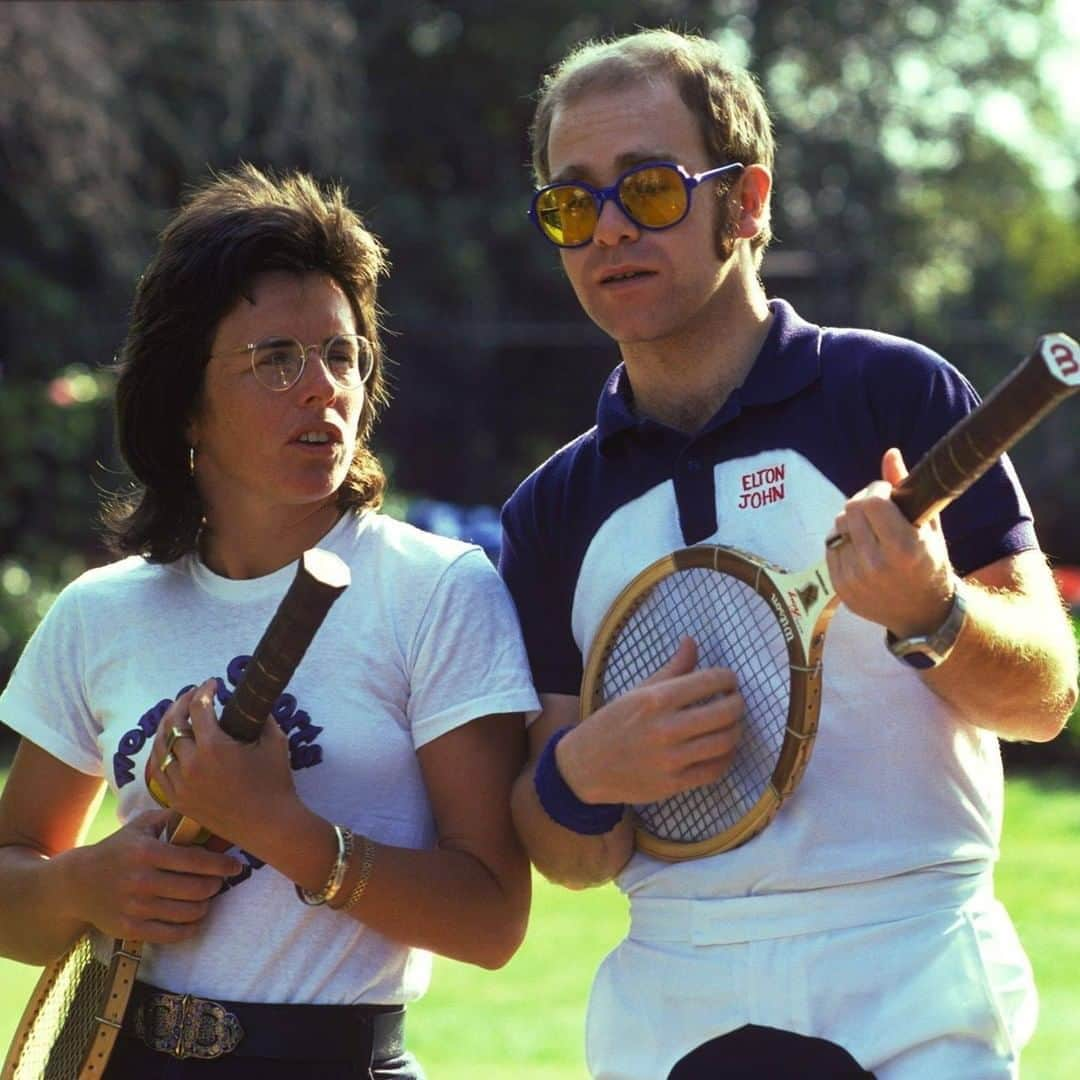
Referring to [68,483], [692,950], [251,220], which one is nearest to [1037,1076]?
[692,950]

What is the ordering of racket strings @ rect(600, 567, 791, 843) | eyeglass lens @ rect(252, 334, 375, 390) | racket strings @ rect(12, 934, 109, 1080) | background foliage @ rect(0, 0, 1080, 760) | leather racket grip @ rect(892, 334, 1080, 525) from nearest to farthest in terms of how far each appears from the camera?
leather racket grip @ rect(892, 334, 1080, 525) → racket strings @ rect(600, 567, 791, 843) → racket strings @ rect(12, 934, 109, 1080) → eyeglass lens @ rect(252, 334, 375, 390) → background foliage @ rect(0, 0, 1080, 760)

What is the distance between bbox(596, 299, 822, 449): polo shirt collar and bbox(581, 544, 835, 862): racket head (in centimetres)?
28

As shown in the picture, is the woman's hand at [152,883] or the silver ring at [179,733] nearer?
the silver ring at [179,733]

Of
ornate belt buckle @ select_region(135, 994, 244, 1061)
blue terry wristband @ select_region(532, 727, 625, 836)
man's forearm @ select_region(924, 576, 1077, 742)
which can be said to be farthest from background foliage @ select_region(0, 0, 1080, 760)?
man's forearm @ select_region(924, 576, 1077, 742)

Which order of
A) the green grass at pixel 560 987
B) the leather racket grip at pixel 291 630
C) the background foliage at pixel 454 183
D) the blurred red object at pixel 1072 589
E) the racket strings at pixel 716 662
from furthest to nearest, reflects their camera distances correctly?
the background foliage at pixel 454 183 < the blurred red object at pixel 1072 589 < the green grass at pixel 560 987 < the racket strings at pixel 716 662 < the leather racket grip at pixel 291 630

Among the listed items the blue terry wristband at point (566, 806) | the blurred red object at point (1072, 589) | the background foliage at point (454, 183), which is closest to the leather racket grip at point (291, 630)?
the blue terry wristband at point (566, 806)

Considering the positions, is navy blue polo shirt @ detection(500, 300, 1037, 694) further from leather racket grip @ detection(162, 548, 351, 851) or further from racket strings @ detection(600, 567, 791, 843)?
leather racket grip @ detection(162, 548, 351, 851)

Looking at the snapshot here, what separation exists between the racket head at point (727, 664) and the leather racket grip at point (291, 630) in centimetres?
57

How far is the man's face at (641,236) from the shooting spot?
3.24 metres

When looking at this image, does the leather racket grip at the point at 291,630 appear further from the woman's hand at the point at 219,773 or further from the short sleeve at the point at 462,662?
the short sleeve at the point at 462,662

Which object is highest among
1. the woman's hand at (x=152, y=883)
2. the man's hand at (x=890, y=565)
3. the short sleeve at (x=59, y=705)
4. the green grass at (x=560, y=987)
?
the man's hand at (x=890, y=565)

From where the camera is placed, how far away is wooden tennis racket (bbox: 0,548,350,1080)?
Answer: 2.80m

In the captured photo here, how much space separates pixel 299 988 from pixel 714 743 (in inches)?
32.4

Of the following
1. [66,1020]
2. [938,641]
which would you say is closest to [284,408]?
[66,1020]
